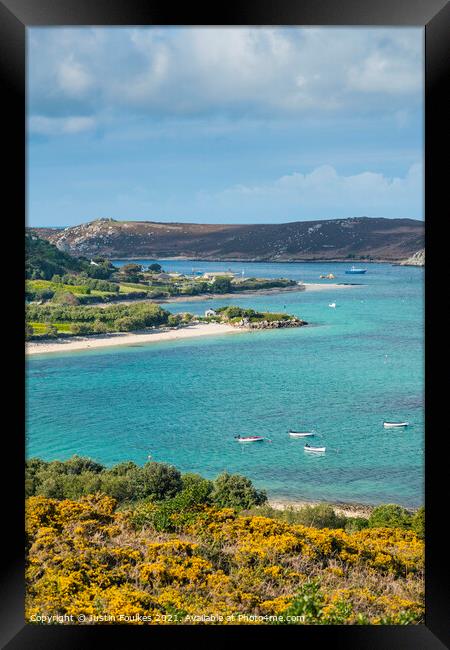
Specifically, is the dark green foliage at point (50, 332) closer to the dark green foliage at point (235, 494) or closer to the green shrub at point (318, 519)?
the dark green foliage at point (235, 494)

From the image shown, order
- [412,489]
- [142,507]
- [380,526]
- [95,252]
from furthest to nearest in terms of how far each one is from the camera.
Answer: [95,252] < [412,489] < [380,526] < [142,507]

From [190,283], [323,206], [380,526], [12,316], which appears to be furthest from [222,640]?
[190,283]

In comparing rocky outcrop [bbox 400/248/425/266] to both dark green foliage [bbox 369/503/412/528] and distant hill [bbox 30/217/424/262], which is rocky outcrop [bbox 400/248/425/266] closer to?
distant hill [bbox 30/217/424/262]

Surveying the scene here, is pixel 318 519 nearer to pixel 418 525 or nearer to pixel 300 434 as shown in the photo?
pixel 418 525

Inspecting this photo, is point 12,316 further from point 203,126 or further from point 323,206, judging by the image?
point 203,126

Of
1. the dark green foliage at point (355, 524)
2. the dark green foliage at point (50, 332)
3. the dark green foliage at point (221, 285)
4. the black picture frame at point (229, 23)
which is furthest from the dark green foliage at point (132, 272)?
the black picture frame at point (229, 23)

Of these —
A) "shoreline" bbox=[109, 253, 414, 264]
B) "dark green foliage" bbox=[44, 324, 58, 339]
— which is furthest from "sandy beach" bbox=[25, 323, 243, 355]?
"shoreline" bbox=[109, 253, 414, 264]
